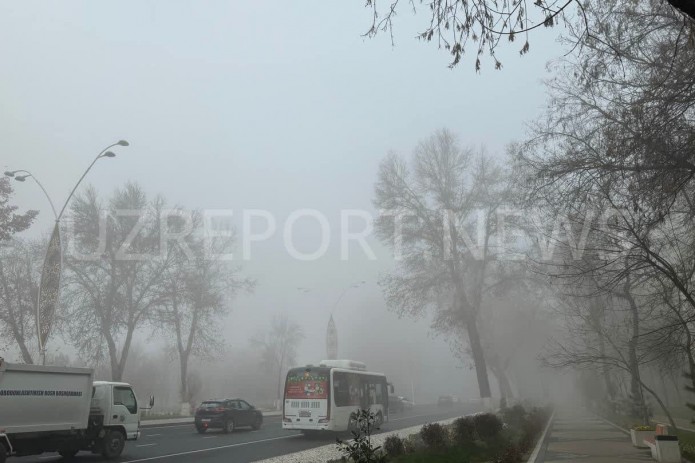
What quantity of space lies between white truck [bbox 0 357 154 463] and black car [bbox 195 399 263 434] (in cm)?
761

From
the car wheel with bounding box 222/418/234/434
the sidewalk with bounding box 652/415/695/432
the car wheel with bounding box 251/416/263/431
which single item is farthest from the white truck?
the sidewalk with bounding box 652/415/695/432

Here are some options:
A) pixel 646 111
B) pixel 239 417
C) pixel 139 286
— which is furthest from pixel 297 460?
pixel 139 286

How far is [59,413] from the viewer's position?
45.3 ft

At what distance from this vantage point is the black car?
24359 millimetres

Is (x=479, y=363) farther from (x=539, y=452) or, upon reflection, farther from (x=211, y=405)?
(x=539, y=452)

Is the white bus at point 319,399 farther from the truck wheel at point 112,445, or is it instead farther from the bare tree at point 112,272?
the bare tree at point 112,272

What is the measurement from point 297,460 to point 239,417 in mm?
13734

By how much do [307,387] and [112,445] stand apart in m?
8.39

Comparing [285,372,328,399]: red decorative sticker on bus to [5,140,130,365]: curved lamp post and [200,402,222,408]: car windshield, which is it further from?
[5,140,130,365]: curved lamp post

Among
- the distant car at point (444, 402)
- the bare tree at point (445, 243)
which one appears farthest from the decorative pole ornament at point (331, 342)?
the distant car at point (444, 402)

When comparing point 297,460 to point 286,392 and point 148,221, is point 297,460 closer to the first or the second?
point 286,392

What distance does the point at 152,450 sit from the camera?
656 inches

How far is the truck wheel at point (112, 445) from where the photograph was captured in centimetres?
1557

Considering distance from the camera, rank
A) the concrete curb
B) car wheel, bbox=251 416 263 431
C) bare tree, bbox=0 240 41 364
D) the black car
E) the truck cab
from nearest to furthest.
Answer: the concrete curb < the truck cab < the black car < car wheel, bbox=251 416 263 431 < bare tree, bbox=0 240 41 364
